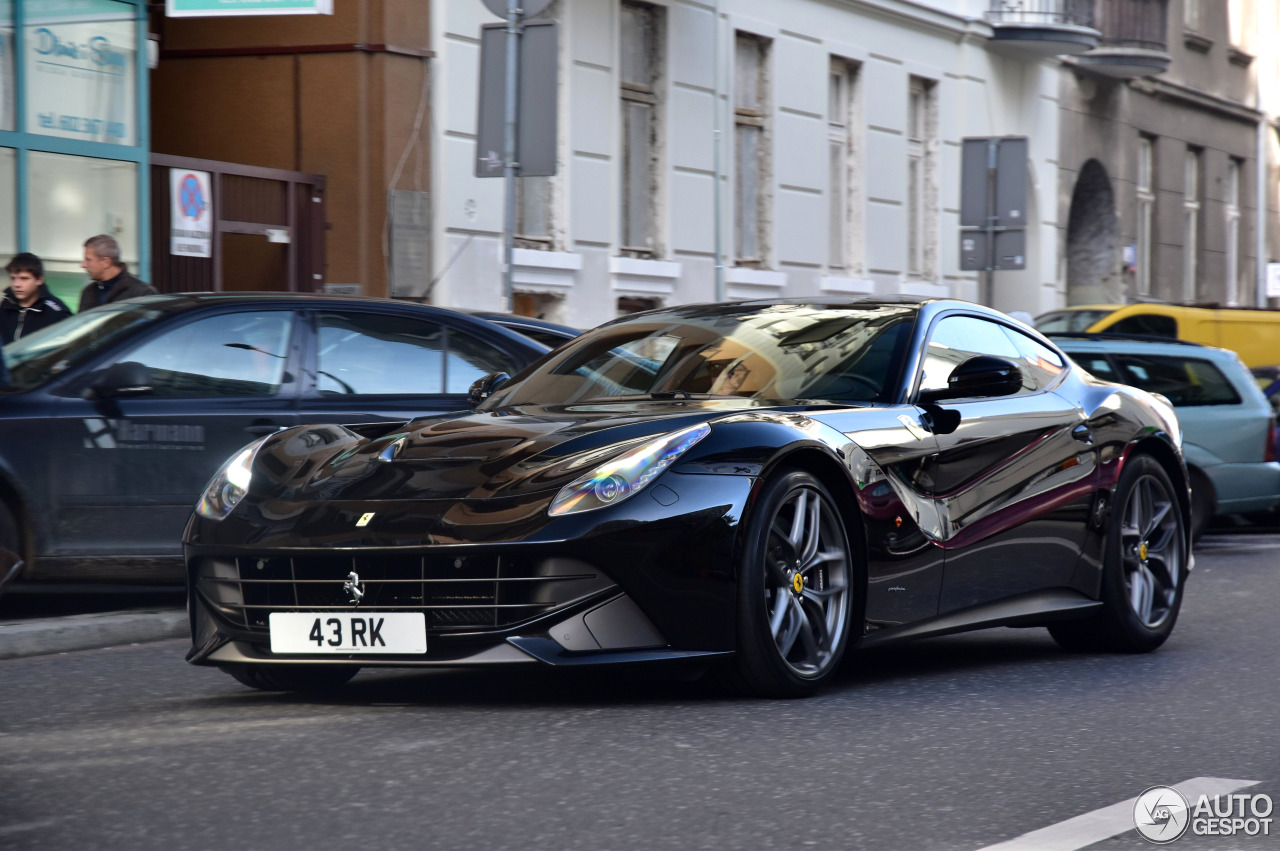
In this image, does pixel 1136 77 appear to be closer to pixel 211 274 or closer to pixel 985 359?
pixel 211 274

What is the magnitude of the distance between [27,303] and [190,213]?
3.98 m

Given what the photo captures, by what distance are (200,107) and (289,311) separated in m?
8.51

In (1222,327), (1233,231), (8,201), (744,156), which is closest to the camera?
(8,201)

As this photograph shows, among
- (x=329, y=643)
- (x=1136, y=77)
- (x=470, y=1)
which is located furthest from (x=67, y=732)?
(x=1136, y=77)

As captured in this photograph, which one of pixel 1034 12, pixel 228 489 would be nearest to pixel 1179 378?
pixel 228 489

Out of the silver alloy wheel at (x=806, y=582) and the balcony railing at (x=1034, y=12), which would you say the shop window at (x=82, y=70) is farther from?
the balcony railing at (x=1034, y=12)

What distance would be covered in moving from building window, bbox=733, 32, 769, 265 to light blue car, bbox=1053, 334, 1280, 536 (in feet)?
24.7

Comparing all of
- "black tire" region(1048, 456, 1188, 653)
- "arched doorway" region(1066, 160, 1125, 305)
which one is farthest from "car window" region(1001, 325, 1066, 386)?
"arched doorway" region(1066, 160, 1125, 305)

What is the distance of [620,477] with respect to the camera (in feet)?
18.2

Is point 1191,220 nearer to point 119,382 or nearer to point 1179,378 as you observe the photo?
point 1179,378

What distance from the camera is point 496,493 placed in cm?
555

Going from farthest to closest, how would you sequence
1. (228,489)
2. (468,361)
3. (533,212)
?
1. (533,212)
2. (468,361)
3. (228,489)

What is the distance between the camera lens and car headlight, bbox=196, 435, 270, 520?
598 cm

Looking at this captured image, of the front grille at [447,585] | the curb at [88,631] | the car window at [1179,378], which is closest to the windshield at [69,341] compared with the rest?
the curb at [88,631]
